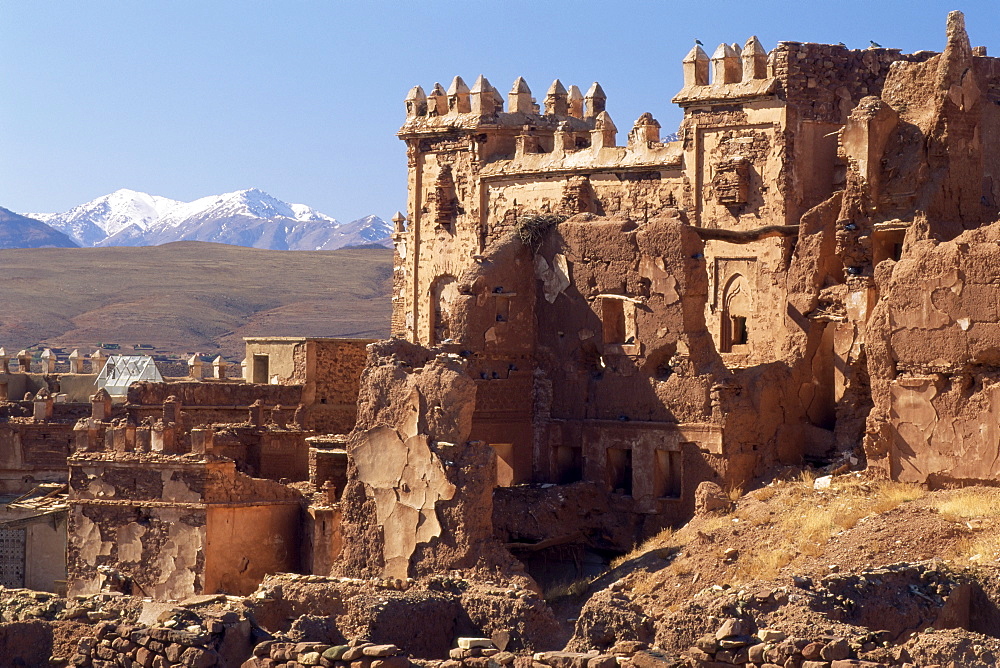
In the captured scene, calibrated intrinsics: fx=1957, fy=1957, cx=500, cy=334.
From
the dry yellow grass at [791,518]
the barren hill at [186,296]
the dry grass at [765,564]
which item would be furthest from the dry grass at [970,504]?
the barren hill at [186,296]

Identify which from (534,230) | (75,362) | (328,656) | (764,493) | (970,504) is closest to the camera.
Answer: (328,656)

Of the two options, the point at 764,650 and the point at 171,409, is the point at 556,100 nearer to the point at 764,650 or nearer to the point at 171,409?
the point at 171,409

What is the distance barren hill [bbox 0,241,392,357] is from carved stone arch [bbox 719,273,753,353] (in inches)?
Answer: 2425

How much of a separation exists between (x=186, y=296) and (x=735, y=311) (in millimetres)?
77789

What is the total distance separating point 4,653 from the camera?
18.1 metres

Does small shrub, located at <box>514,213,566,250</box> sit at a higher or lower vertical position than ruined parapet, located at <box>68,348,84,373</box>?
higher

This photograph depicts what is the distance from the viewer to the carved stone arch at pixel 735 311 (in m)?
29.6

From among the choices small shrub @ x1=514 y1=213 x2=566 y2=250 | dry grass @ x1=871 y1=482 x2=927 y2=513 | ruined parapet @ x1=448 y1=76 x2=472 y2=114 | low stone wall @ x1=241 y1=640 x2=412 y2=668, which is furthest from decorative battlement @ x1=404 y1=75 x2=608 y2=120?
low stone wall @ x1=241 y1=640 x2=412 y2=668

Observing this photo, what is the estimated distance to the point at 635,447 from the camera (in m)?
25.2

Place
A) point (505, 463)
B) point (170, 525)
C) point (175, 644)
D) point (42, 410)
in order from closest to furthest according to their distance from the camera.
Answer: point (175, 644) → point (170, 525) → point (505, 463) → point (42, 410)

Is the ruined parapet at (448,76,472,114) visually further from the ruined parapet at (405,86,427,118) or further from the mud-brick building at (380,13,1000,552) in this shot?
the mud-brick building at (380,13,1000,552)

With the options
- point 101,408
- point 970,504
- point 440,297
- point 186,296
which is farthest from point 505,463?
point 186,296

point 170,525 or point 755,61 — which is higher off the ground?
point 755,61

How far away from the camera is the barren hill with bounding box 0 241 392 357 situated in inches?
3760
